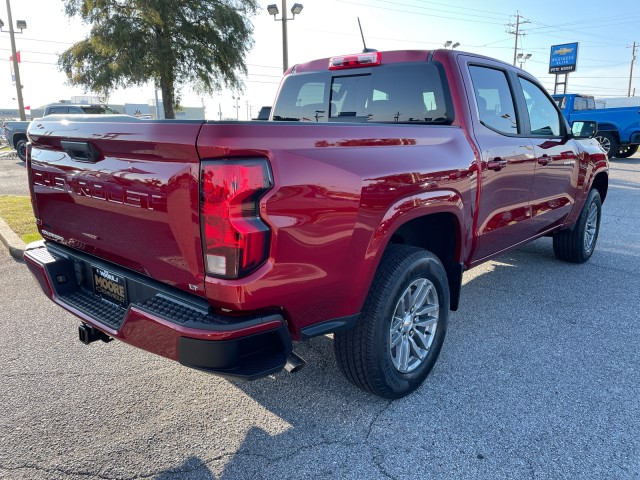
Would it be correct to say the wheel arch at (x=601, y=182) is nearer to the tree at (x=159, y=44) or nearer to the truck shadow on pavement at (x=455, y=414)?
the truck shadow on pavement at (x=455, y=414)

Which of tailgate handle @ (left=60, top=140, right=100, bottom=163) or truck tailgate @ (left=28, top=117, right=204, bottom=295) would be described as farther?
tailgate handle @ (left=60, top=140, right=100, bottom=163)

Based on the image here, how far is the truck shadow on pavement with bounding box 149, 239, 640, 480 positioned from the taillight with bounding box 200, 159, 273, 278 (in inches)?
40.4

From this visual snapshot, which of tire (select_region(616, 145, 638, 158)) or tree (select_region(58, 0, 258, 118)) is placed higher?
tree (select_region(58, 0, 258, 118))

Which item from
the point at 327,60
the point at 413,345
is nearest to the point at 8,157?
the point at 327,60

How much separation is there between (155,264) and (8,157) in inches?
820

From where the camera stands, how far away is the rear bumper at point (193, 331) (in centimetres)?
188

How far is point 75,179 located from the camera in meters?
2.40

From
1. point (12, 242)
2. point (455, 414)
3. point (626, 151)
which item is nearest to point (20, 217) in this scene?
point (12, 242)

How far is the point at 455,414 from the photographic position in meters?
2.60

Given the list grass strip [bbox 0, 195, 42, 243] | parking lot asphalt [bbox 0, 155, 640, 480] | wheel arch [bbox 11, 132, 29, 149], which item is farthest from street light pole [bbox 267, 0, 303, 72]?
parking lot asphalt [bbox 0, 155, 640, 480]

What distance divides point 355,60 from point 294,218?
206cm

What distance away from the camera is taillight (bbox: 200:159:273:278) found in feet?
5.85

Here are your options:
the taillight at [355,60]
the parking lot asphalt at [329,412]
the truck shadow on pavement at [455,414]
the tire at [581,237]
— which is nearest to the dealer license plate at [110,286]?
the parking lot asphalt at [329,412]

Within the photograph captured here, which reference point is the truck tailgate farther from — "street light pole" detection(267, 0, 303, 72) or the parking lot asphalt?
"street light pole" detection(267, 0, 303, 72)
